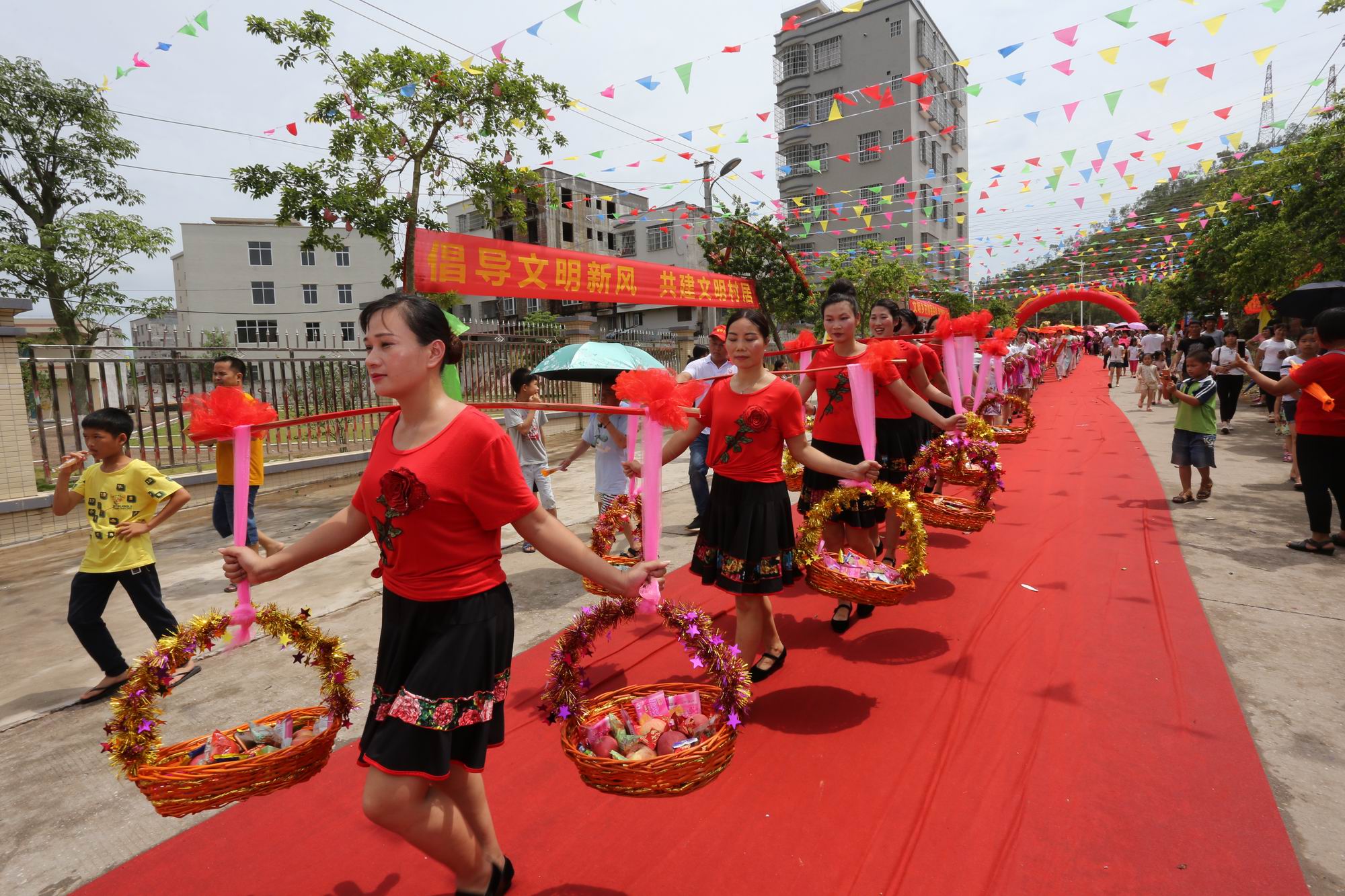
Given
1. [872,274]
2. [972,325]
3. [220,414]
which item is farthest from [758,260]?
[220,414]

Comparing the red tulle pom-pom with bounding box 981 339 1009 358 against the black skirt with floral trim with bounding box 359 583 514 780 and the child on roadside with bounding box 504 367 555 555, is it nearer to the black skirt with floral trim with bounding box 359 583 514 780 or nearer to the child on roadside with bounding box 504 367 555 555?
the child on roadside with bounding box 504 367 555 555

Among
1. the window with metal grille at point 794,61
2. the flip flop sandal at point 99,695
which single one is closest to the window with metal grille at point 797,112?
the window with metal grille at point 794,61

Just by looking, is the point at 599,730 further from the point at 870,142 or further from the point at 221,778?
the point at 870,142

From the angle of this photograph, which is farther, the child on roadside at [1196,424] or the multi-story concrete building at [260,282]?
the multi-story concrete building at [260,282]

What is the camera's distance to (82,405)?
707 centimetres

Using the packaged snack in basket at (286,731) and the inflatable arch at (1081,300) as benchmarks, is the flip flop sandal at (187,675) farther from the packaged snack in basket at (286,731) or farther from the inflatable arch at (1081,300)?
the inflatable arch at (1081,300)

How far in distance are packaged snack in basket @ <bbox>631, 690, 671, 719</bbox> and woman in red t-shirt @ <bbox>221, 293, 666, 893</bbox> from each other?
64 centimetres

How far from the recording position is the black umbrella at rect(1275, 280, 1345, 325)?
22.8 feet

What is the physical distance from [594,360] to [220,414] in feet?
8.75

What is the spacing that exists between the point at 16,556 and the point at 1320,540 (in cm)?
1078

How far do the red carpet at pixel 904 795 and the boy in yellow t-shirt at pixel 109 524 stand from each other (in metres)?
1.57

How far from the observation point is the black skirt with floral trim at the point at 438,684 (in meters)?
1.74

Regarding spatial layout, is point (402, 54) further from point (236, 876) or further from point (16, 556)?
point (236, 876)

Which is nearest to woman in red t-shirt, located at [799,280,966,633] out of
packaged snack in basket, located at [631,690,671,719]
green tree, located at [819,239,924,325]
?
packaged snack in basket, located at [631,690,671,719]
